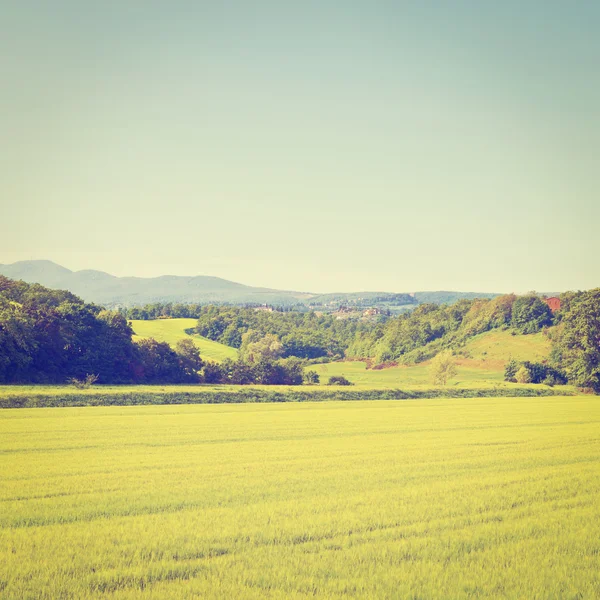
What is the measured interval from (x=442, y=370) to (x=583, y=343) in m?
19.3

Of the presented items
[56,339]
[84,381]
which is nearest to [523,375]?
[84,381]

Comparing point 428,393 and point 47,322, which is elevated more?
point 47,322

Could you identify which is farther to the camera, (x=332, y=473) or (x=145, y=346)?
(x=145, y=346)

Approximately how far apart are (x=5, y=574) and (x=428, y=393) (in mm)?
61558

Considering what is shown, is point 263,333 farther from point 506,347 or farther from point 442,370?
point 442,370

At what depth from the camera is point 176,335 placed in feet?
422

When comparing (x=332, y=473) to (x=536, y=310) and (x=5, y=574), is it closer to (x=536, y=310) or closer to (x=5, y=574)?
(x=5, y=574)

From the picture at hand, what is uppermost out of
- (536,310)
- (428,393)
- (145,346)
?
(536,310)

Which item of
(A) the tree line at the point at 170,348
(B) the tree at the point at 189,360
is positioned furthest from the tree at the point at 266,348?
(B) the tree at the point at 189,360

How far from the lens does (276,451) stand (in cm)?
2767

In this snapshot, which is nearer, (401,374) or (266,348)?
(401,374)

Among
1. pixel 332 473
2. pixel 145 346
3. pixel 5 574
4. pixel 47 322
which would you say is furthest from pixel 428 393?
pixel 5 574

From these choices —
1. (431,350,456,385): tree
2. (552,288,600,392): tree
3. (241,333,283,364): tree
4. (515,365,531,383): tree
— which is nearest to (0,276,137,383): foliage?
(431,350,456,385): tree

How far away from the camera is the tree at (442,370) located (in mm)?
88125
